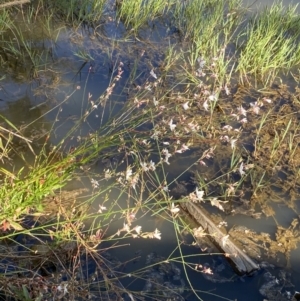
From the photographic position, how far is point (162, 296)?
2473mm

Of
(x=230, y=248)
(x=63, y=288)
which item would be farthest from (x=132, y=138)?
(x=63, y=288)

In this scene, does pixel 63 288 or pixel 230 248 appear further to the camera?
pixel 230 248

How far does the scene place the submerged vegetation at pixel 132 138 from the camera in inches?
97.3

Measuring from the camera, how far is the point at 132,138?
3.17 meters

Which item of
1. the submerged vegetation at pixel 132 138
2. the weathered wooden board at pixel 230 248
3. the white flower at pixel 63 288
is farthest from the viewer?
the weathered wooden board at pixel 230 248

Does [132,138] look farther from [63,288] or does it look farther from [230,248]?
[63,288]

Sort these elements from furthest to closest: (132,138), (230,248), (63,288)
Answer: (132,138) → (230,248) → (63,288)

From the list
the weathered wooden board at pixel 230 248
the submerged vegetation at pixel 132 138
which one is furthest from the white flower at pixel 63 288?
the weathered wooden board at pixel 230 248

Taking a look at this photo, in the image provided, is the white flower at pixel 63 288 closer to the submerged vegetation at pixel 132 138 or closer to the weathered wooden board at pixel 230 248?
the submerged vegetation at pixel 132 138

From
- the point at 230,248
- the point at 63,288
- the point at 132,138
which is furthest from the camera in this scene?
the point at 132,138

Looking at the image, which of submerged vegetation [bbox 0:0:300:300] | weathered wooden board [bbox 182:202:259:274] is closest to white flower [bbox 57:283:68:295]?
submerged vegetation [bbox 0:0:300:300]

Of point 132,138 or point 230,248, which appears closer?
point 230,248

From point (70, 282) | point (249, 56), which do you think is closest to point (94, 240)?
point (70, 282)

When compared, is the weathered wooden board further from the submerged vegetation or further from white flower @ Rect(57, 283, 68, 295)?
white flower @ Rect(57, 283, 68, 295)
